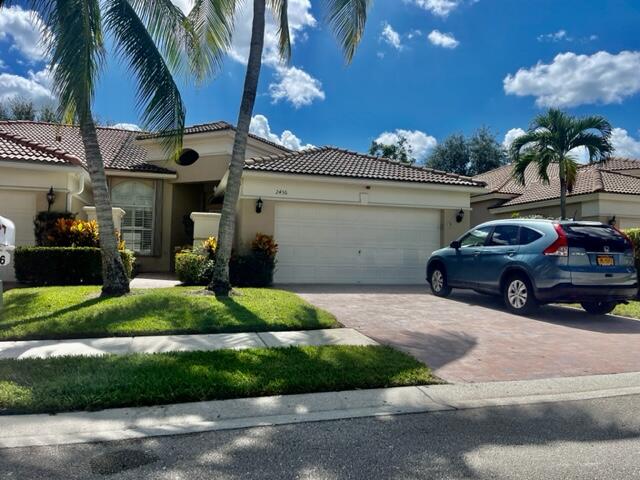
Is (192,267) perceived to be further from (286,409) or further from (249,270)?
(286,409)

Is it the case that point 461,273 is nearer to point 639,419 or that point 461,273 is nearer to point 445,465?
point 639,419

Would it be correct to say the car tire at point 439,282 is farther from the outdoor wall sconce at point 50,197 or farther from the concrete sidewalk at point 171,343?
the outdoor wall sconce at point 50,197

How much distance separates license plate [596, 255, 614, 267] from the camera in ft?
28.4

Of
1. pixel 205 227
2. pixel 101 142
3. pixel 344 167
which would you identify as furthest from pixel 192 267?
pixel 101 142

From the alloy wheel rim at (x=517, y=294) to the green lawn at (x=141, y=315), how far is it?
12.3 feet

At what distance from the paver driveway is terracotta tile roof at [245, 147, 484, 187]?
4712 millimetres

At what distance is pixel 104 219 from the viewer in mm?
9680

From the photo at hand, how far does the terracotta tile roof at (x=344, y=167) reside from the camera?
14.6 meters

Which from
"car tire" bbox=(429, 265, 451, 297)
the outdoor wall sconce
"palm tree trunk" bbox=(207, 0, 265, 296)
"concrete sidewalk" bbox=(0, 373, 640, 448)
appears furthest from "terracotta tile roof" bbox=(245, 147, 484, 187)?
"concrete sidewalk" bbox=(0, 373, 640, 448)

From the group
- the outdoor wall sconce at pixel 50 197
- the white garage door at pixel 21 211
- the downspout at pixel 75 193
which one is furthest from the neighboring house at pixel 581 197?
the white garage door at pixel 21 211

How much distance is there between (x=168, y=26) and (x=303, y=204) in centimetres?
647

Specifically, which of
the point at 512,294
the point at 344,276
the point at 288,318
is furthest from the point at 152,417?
the point at 344,276

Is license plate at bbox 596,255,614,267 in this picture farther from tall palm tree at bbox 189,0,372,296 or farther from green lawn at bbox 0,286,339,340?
tall palm tree at bbox 189,0,372,296

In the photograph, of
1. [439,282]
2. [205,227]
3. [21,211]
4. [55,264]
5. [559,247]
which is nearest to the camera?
[559,247]
